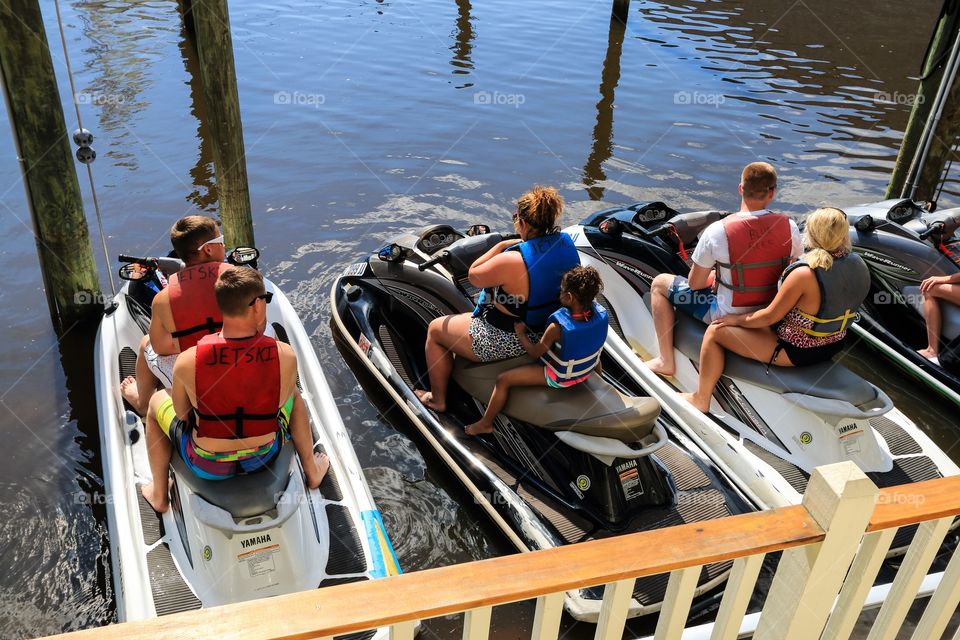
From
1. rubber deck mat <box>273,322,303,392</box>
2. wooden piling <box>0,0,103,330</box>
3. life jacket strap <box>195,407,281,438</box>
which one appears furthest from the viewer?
rubber deck mat <box>273,322,303,392</box>

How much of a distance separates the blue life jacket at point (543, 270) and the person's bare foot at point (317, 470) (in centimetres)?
127

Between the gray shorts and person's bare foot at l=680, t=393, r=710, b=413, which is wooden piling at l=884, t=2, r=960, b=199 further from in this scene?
the gray shorts

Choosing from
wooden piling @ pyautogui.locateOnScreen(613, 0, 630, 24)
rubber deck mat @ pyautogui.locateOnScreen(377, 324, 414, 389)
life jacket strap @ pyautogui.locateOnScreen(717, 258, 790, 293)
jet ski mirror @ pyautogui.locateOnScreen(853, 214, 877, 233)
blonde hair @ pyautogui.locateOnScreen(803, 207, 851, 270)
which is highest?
blonde hair @ pyautogui.locateOnScreen(803, 207, 851, 270)

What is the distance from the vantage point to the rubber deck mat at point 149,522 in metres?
3.56

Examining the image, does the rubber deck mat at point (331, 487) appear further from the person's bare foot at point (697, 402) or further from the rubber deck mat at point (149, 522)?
the person's bare foot at point (697, 402)

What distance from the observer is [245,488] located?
342 cm

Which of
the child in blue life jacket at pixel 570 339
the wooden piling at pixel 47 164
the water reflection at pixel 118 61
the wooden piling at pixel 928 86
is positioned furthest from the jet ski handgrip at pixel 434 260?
the water reflection at pixel 118 61

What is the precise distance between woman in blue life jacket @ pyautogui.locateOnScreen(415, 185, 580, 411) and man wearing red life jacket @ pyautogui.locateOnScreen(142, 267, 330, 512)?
48.4 inches

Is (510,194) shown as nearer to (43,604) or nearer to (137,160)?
(137,160)

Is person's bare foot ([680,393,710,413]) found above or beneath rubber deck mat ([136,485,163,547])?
beneath

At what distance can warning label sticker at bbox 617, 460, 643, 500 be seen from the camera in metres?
3.94

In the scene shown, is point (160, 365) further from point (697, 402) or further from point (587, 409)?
point (697, 402)

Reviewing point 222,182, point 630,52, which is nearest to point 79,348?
point 222,182

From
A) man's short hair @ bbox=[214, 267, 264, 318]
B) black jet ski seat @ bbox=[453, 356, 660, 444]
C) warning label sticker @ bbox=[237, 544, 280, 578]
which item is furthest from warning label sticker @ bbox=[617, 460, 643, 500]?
man's short hair @ bbox=[214, 267, 264, 318]
